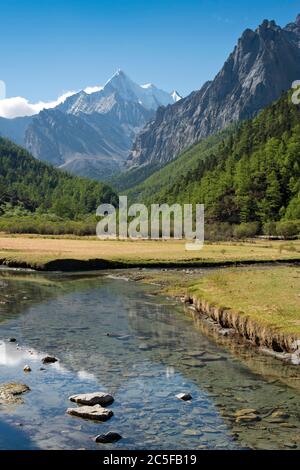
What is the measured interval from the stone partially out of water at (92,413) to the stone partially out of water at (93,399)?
2.97ft

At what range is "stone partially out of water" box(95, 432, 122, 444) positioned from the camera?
19.7m

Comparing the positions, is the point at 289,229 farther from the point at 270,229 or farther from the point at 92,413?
the point at 92,413

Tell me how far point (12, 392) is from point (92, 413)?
5.14m

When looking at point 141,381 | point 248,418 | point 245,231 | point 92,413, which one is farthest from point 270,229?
point 92,413

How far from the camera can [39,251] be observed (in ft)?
362

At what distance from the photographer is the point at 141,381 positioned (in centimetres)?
2758

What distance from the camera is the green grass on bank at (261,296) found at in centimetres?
3550

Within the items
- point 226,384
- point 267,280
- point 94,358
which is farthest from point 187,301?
point 226,384

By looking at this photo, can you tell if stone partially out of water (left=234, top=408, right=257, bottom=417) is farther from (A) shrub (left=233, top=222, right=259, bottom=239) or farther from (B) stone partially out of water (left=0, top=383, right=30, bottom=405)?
(A) shrub (left=233, top=222, right=259, bottom=239)

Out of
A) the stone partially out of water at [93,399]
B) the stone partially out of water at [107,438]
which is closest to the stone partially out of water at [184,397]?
→ the stone partially out of water at [93,399]

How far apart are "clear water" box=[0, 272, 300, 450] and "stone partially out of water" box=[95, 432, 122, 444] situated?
0.79ft
